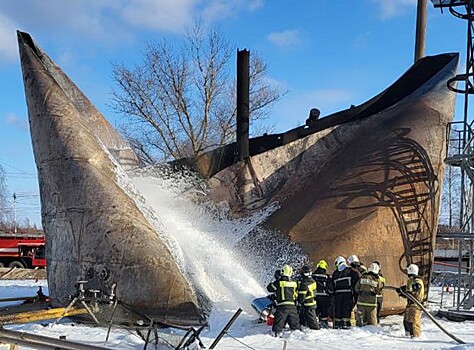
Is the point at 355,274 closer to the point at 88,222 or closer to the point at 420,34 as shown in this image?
the point at 88,222

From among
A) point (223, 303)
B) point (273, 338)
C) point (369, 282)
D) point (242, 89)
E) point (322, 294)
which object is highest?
point (242, 89)

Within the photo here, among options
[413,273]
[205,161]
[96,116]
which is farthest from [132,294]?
[205,161]

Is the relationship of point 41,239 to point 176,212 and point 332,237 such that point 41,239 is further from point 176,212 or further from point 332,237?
point 332,237

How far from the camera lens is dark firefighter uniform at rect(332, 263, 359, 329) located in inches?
411

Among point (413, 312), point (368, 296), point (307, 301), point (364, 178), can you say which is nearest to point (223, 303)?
point (307, 301)

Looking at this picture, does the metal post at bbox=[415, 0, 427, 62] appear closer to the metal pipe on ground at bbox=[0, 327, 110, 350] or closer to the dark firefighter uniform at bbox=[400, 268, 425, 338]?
the dark firefighter uniform at bbox=[400, 268, 425, 338]

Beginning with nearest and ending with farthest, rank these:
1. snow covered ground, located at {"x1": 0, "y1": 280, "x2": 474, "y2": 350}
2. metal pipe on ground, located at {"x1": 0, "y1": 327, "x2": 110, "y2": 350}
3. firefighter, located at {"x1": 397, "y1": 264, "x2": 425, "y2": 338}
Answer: metal pipe on ground, located at {"x1": 0, "y1": 327, "x2": 110, "y2": 350} < snow covered ground, located at {"x1": 0, "y1": 280, "x2": 474, "y2": 350} < firefighter, located at {"x1": 397, "y1": 264, "x2": 425, "y2": 338}

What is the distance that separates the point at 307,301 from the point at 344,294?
0.88 m

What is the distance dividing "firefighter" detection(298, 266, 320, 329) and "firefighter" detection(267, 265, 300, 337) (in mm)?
447

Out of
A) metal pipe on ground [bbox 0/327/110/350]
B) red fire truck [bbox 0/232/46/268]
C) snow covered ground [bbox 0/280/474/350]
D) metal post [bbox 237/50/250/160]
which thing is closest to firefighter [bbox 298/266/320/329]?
snow covered ground [bbox 0/280/474/350]

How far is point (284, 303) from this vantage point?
9.52 m

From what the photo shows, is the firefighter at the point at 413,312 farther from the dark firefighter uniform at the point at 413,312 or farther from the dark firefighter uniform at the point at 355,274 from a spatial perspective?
the dark firefighter uniform at the point at 355,274

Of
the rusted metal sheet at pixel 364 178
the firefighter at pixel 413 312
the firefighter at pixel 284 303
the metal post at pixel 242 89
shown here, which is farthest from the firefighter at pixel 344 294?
the metal post at pixel 242 89

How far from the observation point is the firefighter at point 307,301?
1005 centimetres
